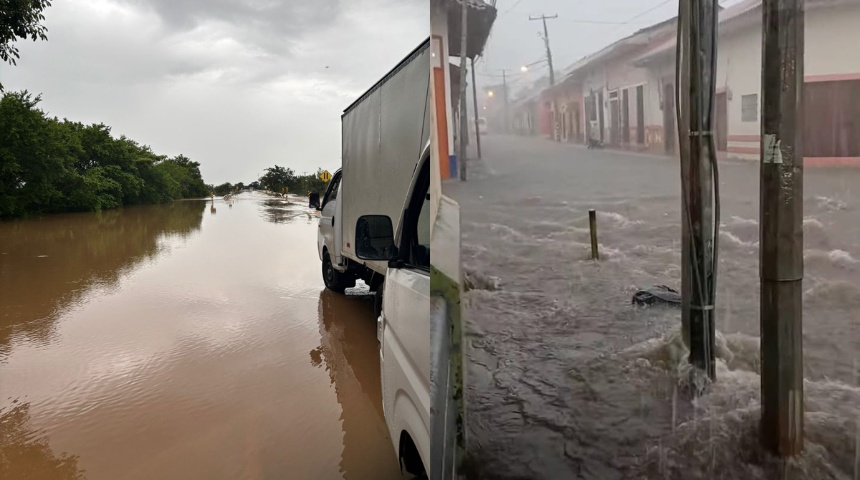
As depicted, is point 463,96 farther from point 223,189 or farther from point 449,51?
point 223,189

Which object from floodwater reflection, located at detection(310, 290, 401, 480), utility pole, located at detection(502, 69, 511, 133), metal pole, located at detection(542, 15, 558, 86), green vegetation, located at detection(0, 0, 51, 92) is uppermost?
green vegetation, located at detection(0, 0, 51, 92)

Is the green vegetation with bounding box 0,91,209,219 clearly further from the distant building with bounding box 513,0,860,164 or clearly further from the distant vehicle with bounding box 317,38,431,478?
the distant building with bounding box 513,0,860,164

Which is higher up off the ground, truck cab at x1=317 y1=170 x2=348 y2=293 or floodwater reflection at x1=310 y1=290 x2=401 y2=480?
truck cab at x1=317 y1=170 x2=348 y2=293

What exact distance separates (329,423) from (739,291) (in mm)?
3019

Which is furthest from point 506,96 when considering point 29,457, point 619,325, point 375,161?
point 375,161

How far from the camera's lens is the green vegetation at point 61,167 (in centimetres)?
2195

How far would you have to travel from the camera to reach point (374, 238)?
1.98 m

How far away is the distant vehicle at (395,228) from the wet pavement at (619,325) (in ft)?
1.08

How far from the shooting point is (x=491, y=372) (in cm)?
83

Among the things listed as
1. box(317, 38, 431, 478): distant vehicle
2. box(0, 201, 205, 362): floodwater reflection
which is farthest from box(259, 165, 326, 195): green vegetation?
box(317, 38, 431, 478): distant vehicle

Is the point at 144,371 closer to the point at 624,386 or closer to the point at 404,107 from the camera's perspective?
the point at 404,107

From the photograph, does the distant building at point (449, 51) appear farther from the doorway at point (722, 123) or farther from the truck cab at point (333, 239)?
the truck cab at point (333, 239)

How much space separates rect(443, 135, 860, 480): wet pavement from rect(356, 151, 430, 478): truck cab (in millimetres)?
377

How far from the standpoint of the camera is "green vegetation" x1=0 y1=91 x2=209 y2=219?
21953 mm
